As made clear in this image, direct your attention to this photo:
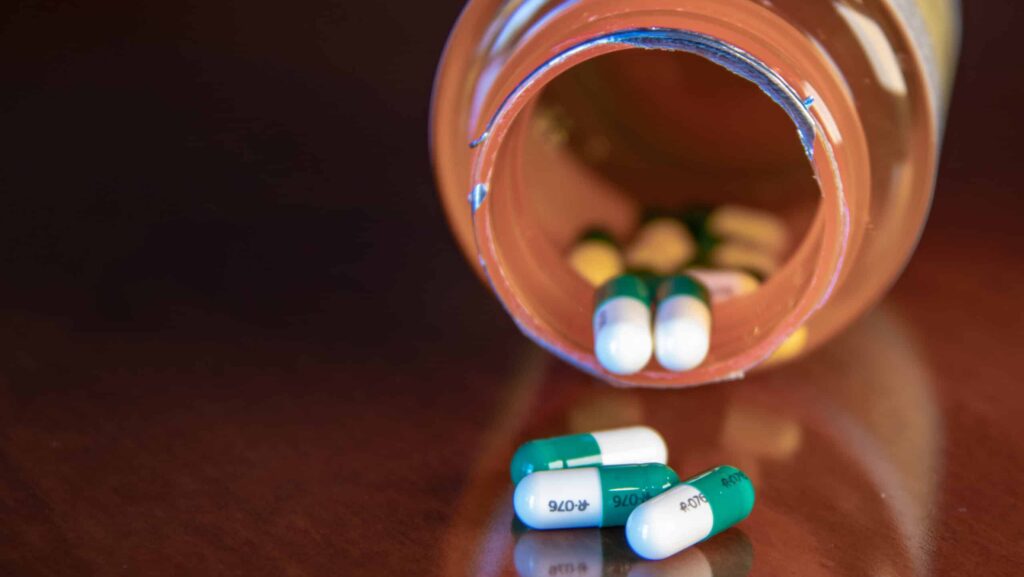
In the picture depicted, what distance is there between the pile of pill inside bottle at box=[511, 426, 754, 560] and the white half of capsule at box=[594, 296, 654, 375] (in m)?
0.14

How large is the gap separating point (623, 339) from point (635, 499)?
9.0 inches

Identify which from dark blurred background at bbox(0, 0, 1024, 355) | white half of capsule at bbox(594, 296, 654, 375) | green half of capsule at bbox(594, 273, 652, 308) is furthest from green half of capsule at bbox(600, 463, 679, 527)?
dark blurred background at bbox(0, 0, 1024, 355)

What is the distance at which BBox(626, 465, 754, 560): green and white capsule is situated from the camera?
1302 mm

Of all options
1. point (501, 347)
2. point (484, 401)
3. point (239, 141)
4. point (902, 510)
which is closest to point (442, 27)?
point (239, 141)

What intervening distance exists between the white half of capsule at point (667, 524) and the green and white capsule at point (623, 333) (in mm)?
237

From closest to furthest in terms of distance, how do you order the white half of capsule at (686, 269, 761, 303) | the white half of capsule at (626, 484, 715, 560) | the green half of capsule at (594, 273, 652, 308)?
1. the white half of capsule at (626, 484, 715, 560)
2. the green half of capsule at (594, 273, 652, 308)
3. the white half of capsule at (686, 269, 761, 303)

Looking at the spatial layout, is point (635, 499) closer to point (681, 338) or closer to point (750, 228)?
point (681, 338)

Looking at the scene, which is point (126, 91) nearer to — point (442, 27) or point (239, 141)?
point (239, 141)

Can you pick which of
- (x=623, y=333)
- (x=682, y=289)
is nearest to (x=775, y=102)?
(x=682, y=289)

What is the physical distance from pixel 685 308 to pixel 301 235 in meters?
0.81

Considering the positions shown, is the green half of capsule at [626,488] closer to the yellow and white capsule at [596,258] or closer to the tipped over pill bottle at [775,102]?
the tipped over pill bottle at [775,102]

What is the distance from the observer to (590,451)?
1.46 m

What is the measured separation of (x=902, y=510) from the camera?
1.46 metres

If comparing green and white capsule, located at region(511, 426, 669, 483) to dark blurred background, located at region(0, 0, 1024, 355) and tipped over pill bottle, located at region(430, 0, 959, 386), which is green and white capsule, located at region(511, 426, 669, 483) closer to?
tipped over pill bottle, located at region(430, 0, 959, 386)
